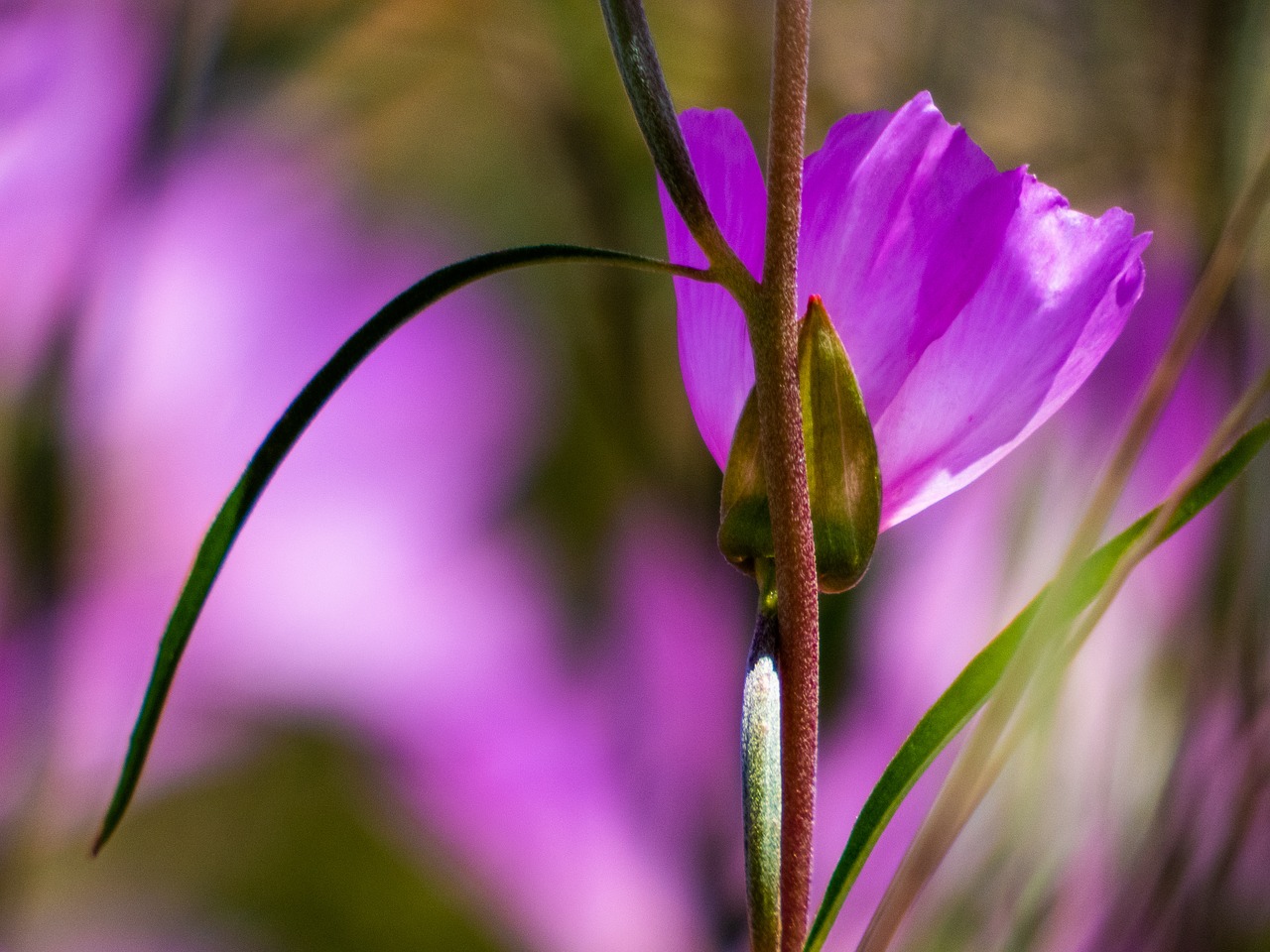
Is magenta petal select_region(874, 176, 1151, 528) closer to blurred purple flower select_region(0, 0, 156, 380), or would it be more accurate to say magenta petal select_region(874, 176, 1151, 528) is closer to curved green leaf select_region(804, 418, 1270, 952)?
curved green leaf select_region(804, 418, 1270, 952)

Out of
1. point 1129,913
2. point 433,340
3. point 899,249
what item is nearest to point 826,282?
point 899,249

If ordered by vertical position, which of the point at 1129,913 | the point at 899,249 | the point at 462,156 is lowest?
the point at 1129,913

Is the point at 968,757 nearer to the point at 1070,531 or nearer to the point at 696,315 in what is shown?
the point at 696,315

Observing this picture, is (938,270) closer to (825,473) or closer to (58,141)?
(825,473)

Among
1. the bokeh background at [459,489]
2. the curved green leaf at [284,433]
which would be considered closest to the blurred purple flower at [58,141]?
the bokeh background at [459,489]

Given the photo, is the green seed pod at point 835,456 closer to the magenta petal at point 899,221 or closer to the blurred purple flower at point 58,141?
the magenta petal at point 899,221

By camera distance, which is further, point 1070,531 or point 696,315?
point 1070,531

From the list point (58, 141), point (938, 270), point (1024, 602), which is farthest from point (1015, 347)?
point (58, 141)
